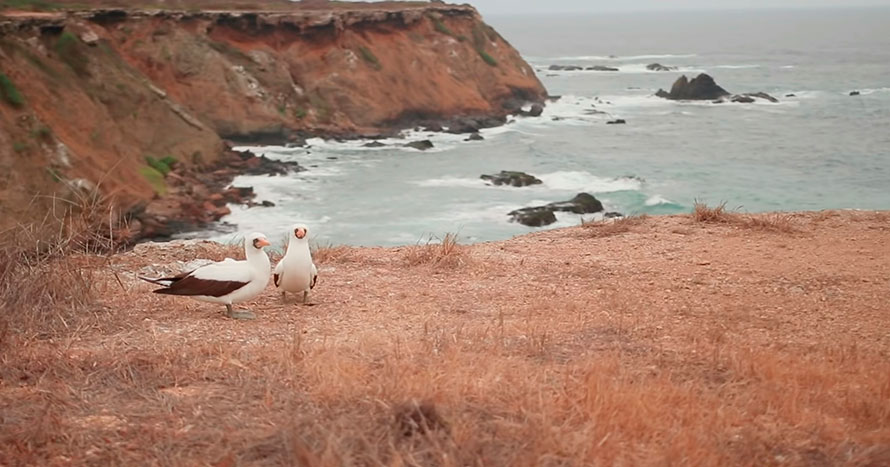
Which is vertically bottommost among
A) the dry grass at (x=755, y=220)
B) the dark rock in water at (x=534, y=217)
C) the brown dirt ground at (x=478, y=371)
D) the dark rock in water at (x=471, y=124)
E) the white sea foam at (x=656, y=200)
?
the white sea foam at (x=656, y=200)

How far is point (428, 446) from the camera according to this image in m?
4.55

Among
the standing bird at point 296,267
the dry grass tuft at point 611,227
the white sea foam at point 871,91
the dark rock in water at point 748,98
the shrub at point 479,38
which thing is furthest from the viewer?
the white sea foam at point 871,91

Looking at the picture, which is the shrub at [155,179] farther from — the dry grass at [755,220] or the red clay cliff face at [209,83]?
the dry grass at [755,220]

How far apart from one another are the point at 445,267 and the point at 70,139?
55.5ft

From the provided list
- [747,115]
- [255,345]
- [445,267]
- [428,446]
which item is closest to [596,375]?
[428,446]

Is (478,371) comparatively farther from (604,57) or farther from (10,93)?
(604,57)

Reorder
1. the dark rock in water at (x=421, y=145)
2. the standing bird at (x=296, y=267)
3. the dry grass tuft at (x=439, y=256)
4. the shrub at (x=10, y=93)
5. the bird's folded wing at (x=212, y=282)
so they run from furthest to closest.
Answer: the dark rock in water at (x=421, y=145) → the shrub at (x=10, y=93) → the dry grass tuft at (x=439, y=256) → the standing bird at (x=296, y=267) → the bird's folded wing at (x=212, y=282)

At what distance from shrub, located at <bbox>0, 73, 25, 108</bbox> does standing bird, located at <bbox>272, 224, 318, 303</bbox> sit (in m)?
17.5

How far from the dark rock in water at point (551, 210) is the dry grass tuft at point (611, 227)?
11.3 meters

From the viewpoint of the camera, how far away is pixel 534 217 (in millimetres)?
25312

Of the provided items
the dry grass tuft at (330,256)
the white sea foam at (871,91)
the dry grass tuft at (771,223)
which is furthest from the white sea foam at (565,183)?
the white sea foam at (871,91)

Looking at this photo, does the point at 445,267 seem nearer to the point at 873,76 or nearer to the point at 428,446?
the point at 428,446

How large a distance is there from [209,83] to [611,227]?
81.9ft

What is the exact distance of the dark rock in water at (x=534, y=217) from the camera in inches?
987
